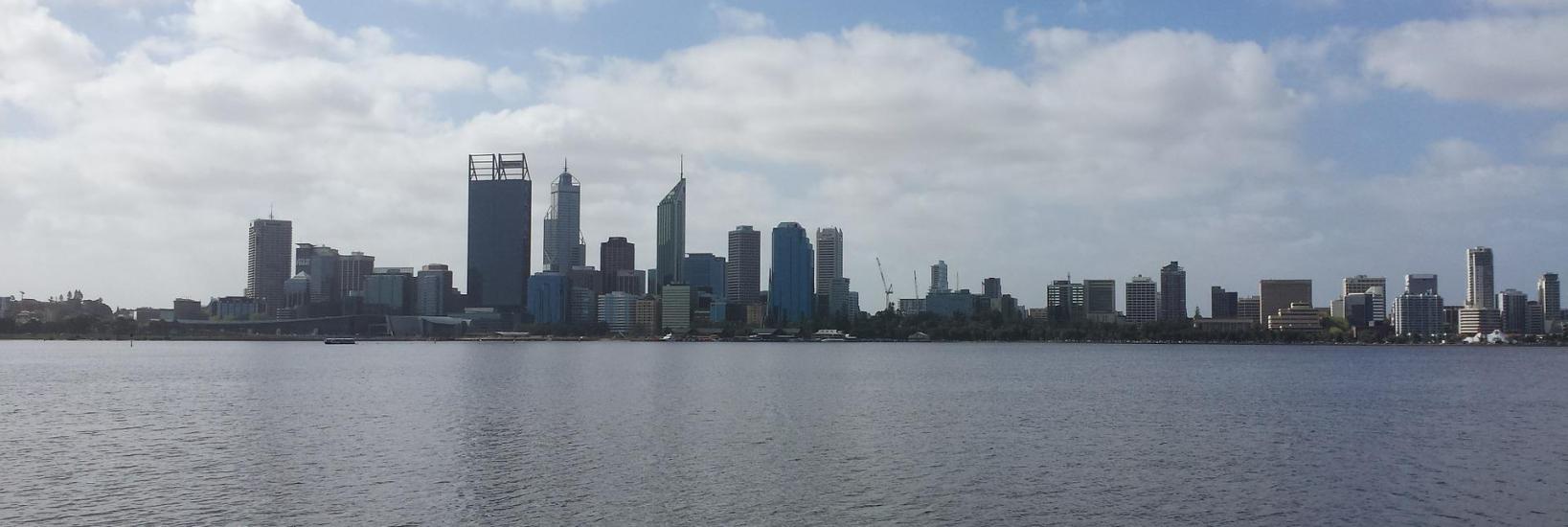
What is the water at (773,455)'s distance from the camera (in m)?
47.3

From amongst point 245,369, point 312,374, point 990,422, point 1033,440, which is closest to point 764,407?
point 990,422

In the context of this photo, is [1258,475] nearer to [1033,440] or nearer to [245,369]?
[1033,440]

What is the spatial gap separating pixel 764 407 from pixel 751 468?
35303 mm

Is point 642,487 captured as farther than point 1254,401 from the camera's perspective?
No

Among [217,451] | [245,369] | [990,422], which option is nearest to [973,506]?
[990,422]

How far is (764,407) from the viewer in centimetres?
9269

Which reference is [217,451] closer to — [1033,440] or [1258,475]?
[1033,440]

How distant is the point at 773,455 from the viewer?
62.3 meters

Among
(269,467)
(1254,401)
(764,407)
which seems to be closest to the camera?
(269,467)

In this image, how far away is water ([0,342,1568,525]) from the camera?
47281 mm

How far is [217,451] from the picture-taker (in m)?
62.6

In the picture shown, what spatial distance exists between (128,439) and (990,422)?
50.3m

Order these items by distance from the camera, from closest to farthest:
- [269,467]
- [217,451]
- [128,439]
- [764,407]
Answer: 1. [269,467]
2. [217,451]
3. [128,439]
4. [764,407]

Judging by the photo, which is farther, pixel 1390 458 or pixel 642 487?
pixel 1390 458
